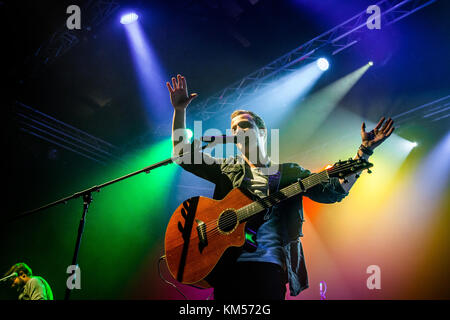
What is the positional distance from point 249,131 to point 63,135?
6.21 metres

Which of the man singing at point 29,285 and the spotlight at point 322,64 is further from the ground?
the spotlight at point 322,64

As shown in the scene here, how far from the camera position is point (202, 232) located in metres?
2.24

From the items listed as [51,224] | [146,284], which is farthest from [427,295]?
[51,224]

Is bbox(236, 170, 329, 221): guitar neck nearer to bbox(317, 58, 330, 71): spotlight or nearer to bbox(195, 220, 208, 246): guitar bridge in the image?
bbox(195, 220, 208, 246): guitar bridge

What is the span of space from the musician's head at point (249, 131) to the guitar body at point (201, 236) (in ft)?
1.71

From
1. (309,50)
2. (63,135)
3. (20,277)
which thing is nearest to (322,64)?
(309,50)

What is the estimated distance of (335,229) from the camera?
781 centimetres

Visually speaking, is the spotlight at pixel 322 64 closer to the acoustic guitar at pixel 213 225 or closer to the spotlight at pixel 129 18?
the spotlight at pixel 129 18

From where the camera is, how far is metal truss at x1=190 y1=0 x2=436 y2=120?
4.82m

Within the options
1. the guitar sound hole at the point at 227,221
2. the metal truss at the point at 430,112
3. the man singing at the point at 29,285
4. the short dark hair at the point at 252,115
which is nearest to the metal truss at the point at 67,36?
the short dark hair at the point at 252,115

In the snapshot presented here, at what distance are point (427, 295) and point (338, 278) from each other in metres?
1.91

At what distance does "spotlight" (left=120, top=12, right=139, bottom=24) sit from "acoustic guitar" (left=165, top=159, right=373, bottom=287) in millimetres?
4916

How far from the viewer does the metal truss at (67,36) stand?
5133 mm

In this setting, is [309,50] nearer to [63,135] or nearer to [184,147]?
[184,147]
